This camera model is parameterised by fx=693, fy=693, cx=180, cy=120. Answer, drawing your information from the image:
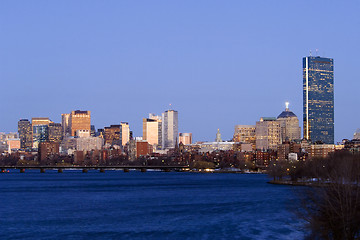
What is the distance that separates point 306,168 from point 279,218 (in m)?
60.7

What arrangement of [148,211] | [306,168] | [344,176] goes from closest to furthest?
[344,176] < [148,211] < [306,168]

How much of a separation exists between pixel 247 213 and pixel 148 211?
35.7ft

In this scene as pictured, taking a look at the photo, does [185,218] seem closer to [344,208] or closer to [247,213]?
[247,213]

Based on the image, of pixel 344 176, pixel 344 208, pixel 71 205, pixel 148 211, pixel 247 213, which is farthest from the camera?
pixel 71 205

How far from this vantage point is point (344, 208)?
35281 mm

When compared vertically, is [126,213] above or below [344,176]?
below

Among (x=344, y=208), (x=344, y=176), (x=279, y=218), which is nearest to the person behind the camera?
(x=344, y=208)

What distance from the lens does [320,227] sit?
1412 inches

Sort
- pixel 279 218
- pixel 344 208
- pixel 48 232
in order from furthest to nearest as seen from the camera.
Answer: pixel 279 218, pixel 48 232, pixel 344 208

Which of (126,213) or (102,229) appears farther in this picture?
(126,213)

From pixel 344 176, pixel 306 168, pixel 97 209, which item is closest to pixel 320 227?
pixel 344 176

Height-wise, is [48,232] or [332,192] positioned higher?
[332,192]

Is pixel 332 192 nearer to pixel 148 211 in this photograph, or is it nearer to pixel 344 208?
pixel 344 208

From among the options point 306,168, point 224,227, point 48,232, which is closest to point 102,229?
point 48,232
